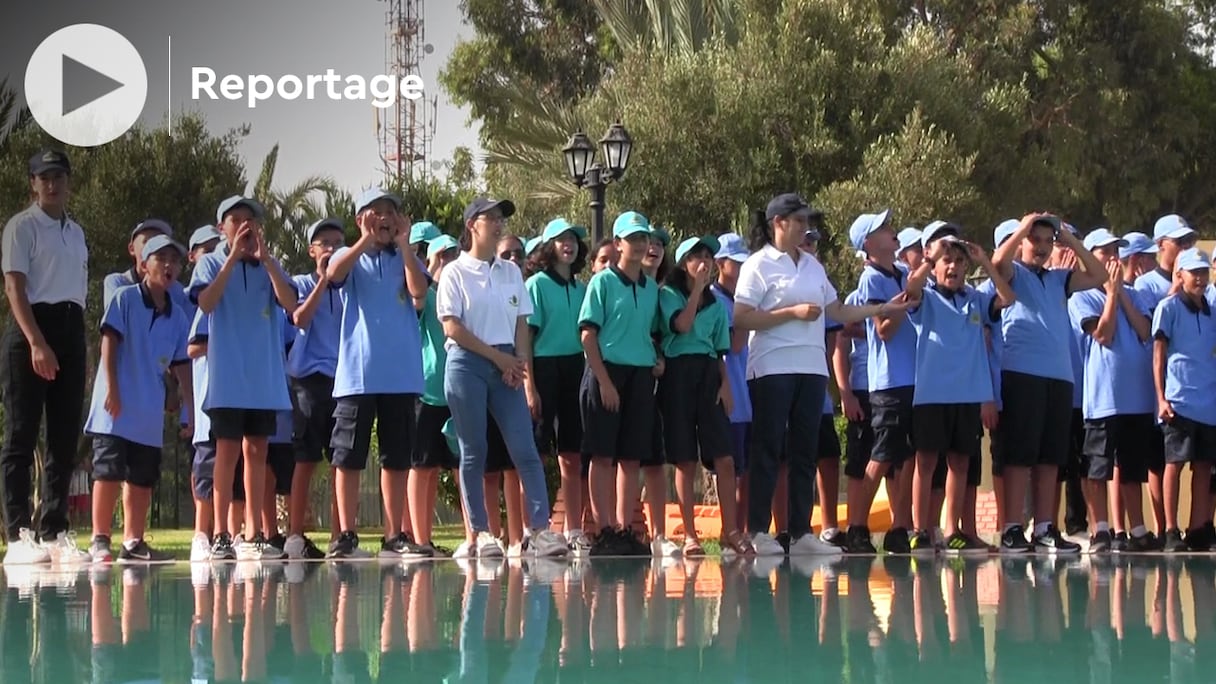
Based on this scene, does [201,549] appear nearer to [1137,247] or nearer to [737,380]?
[737,380]

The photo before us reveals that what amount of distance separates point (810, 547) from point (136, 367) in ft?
12.6

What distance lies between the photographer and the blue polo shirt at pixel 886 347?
10.5 m

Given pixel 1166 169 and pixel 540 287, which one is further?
pixel 1166 169

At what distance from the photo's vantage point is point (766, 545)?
9812mm

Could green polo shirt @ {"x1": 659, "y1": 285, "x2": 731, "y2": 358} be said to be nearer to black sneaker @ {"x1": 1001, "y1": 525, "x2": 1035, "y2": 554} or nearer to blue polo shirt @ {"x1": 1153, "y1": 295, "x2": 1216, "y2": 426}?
black sneaker @ {"x1": 1001, "y1": 525, "x2": 1035, "y2": 554}

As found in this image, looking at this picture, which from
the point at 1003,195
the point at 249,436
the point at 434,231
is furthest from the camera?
the point at 1003,195

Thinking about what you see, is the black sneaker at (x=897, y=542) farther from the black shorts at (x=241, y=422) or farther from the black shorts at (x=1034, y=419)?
the black shorts at (x=241, y=422)

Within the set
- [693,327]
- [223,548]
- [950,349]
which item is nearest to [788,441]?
[693,327]

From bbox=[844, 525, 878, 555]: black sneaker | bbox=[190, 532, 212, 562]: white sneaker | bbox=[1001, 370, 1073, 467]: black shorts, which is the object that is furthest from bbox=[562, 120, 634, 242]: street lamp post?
bbox=[190, 532, 212, 562]: white sneaker

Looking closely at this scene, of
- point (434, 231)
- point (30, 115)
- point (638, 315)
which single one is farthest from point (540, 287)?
point (30, 115)

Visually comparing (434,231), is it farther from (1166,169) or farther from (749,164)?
(1166,169)

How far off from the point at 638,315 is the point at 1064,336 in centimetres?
253

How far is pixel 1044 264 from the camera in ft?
34.6

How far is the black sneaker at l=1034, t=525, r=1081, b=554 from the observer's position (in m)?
10.2
